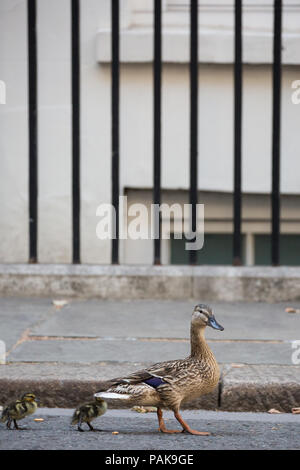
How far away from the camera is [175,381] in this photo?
2.67 m

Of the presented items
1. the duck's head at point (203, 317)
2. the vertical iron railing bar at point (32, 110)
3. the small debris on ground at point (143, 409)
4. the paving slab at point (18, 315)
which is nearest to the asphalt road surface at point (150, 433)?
the small debris on ground at point (143, 409)

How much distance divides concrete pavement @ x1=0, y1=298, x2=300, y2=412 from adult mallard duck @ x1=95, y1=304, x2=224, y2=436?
0.42 metres

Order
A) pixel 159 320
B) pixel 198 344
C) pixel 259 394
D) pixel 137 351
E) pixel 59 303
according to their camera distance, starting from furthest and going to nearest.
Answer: pixel 59 303 → pixel 159 320 → pixel 137 351 → pixel 259 394 → pixel 198 344

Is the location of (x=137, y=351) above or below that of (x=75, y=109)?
below

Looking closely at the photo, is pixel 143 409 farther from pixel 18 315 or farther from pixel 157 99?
pixel 157 99

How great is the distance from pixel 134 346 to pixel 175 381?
1.11 m

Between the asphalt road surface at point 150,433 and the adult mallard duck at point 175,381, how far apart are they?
95 millimetres

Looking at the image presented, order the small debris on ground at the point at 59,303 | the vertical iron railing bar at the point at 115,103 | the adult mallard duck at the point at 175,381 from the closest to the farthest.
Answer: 1. the adult mallard duck at the point at 175,381
2. the small debris on ground at the point at 59,303
3. the vertical iron railing bar at the point at 115,103

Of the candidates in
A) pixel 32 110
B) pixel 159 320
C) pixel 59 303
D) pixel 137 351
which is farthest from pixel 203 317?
pixel 32 110

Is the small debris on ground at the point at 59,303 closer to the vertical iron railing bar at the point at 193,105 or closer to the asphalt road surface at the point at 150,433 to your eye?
the vertical iron railing bar at the point at 193,105

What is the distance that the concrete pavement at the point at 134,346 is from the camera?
316 centimetres

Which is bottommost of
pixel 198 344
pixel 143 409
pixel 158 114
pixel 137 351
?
pixel 143 409

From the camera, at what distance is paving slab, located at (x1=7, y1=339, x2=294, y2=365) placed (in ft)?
11.5

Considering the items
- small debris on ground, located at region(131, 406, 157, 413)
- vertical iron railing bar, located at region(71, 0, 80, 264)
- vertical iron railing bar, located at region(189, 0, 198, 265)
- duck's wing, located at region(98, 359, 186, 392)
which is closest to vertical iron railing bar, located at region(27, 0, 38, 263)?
vertical iron railing bar, located at region(71, 0, 80, 264)
